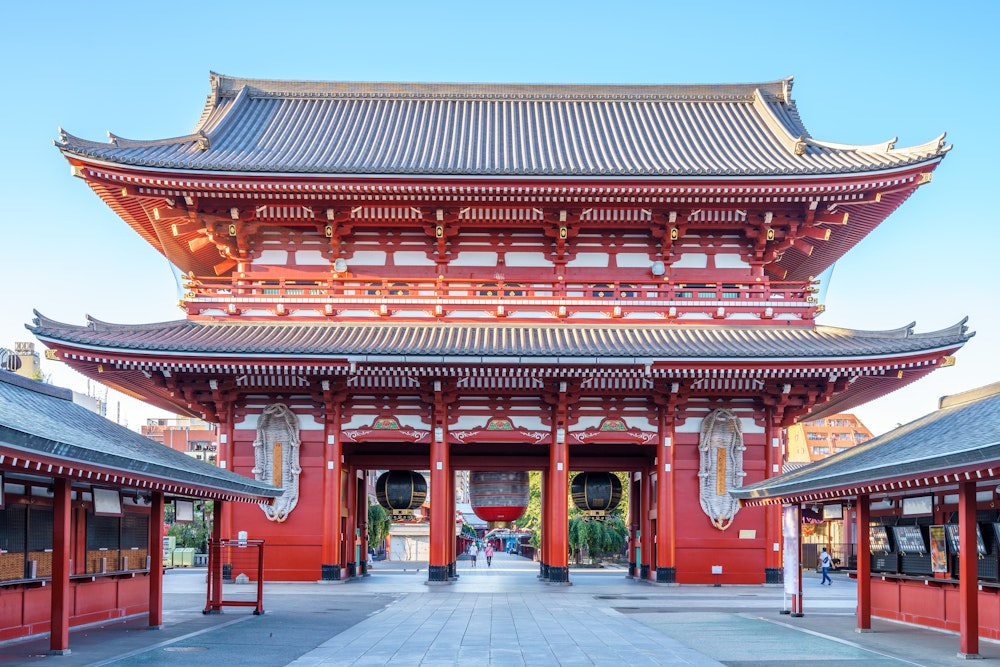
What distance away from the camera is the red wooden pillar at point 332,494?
2989 cm

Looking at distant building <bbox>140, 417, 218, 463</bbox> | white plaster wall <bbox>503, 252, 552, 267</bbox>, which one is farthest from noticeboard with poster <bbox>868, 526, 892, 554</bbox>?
distant building <bbox>140, 417, 218, 463</bbox>

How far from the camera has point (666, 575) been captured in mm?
30125

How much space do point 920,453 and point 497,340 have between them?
15047mm

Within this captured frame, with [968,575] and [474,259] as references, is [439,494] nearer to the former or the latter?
[474,259]

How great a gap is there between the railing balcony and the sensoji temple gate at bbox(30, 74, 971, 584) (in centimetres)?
8

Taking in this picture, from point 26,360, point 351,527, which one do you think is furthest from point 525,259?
point 26,360

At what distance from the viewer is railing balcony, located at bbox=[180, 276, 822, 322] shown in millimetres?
31062

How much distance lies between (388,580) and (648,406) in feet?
33.9

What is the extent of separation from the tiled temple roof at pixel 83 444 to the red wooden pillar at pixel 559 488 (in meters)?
10.3

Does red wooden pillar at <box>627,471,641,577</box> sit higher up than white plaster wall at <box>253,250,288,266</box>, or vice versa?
white plaster wall at <box>253,250,288,266</box>

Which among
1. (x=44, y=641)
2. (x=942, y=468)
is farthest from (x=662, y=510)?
(x=44, y=641)

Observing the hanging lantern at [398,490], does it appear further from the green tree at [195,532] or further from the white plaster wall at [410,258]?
the green tree at [195,532]

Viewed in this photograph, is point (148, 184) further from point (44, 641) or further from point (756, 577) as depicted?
point (756, 577)

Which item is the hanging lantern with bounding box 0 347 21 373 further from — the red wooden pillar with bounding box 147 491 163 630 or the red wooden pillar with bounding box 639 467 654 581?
the red wooden pillar with bounding box 639 467 654 581
